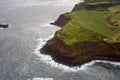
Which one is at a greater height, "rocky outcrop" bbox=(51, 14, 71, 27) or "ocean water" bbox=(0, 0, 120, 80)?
"ocean water" bbox=(0, 0, 120, 80)

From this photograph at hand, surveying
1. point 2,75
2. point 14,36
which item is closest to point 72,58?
point 2,75

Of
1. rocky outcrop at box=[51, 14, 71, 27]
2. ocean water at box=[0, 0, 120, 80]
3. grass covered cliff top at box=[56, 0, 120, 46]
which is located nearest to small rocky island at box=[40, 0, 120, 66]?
grass covered cliff top at box=[56, 0, 120, 46]

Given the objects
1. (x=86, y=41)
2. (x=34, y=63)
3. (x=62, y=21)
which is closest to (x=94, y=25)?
(x=86, y=41)

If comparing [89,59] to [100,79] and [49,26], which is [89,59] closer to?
[100,79]

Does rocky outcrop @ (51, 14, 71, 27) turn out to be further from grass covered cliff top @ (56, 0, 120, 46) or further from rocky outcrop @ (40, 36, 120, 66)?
rocky outcrop @ (40, 36, 120, 66)

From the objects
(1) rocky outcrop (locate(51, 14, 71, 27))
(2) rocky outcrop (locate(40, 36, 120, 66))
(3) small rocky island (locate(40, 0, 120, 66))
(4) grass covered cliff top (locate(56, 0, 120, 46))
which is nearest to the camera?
(2) rocky outcrop (locate(40, 36, 120, 66))

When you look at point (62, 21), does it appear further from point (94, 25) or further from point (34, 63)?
point (34, 63)

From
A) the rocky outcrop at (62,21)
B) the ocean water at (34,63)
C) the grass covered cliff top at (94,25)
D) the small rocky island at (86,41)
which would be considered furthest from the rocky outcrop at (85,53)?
the rocky outcrop at (62,21)
